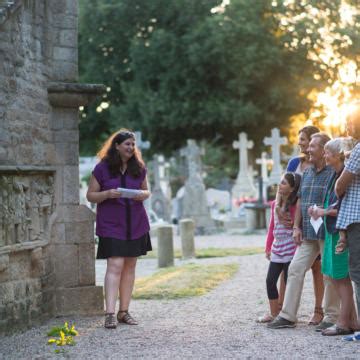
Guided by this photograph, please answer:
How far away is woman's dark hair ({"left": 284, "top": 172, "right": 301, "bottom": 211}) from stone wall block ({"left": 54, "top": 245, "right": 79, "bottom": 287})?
228cm

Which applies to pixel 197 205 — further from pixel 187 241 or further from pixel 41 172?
pixel 41 172

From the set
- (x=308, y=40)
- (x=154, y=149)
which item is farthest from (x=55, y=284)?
(x=154, y=149)

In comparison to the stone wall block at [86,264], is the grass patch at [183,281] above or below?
below

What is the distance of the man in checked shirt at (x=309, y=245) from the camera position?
8312mm

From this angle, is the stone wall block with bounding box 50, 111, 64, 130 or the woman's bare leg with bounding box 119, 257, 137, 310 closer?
the woman's bare leg with bounding box 119, 257, 137, 310

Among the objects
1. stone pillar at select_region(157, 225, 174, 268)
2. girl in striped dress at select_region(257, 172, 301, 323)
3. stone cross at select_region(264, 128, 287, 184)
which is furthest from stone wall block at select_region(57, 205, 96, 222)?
stone cross at select_region(264, 128, 287, 184)

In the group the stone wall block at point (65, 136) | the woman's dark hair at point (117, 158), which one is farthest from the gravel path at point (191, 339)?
the stone wall block at point (65, 136)

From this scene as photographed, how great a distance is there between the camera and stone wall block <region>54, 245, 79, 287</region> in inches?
379

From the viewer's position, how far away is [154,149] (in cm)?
4141

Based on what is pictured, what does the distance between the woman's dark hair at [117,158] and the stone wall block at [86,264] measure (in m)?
1.11

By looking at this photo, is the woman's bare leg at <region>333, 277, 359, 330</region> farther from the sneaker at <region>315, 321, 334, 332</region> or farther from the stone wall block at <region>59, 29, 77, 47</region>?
the stone wall block at <region>59, 29, 77, 47</region>

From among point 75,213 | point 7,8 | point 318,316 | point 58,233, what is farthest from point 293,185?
point 7,8

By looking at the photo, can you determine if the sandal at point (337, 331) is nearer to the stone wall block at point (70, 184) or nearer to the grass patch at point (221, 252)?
the stone wall block at point (70, 184)

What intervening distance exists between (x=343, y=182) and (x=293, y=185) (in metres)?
1.22
